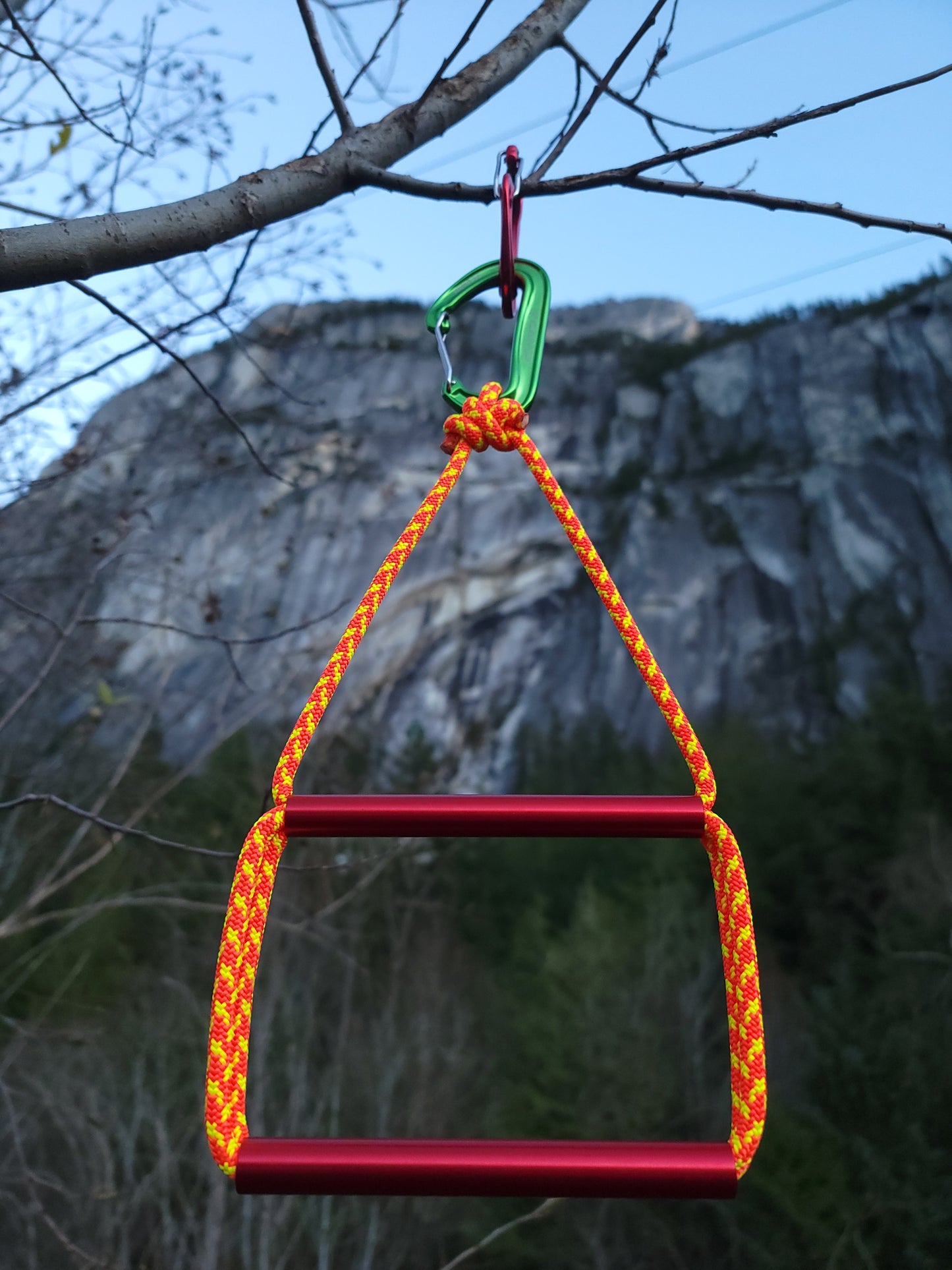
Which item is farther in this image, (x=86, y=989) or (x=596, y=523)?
(x=596, y=523)

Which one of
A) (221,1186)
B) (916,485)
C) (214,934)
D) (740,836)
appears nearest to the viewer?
(221,1186)

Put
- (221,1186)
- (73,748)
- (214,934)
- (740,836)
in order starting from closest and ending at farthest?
(73,748) → (221,1186) → (214,934) → (740,836)

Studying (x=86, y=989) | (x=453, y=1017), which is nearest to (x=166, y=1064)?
(x=86, y=989)

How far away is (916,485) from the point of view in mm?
19953

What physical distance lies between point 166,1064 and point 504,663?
15.9m

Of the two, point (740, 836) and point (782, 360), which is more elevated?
point (782, 360)

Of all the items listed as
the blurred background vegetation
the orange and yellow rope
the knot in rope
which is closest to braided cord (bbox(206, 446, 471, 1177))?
the orange and yellow rope

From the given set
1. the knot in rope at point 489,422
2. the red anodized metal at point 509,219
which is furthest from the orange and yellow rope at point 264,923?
the red anodized metal at point 509,219

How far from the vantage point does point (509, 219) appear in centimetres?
107

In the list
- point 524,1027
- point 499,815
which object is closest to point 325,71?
point 499,815

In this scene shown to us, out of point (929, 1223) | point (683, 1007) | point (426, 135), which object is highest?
point (426, 135)

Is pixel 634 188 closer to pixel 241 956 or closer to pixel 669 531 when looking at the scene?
pixel 241 956

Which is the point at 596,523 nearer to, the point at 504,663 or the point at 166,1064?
the point at 504,663

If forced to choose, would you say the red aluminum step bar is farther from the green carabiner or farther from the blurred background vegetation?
the blurred background vegetation
